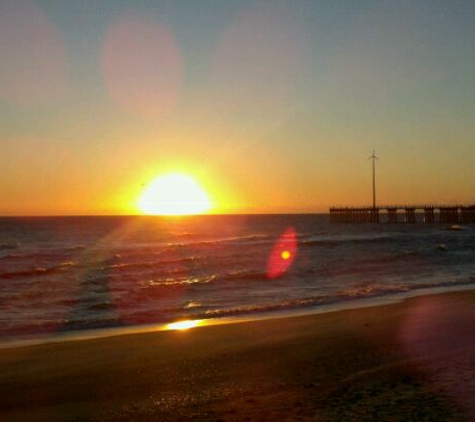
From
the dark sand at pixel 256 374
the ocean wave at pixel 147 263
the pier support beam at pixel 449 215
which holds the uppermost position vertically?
the pier support beam at pixel 449 215

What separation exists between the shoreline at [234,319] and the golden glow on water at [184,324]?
0.03 metres

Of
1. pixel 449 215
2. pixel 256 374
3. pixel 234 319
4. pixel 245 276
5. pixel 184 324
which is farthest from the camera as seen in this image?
pixel 449 215

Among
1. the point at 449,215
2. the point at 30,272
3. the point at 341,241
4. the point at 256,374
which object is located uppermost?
the point at 449,215

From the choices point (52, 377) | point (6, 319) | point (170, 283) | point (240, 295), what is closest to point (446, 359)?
point (52, 377)

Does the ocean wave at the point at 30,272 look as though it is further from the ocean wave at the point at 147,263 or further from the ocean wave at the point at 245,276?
the ocean wave at the point at 245,276

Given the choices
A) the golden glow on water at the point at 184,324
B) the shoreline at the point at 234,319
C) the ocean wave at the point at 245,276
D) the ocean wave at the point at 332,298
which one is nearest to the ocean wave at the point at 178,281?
the ocean wave at the point at 245,276

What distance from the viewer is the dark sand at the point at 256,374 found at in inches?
277

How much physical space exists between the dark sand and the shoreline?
2.55 ft

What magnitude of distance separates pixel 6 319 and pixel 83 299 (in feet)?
15.4

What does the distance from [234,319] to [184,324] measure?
1259mm

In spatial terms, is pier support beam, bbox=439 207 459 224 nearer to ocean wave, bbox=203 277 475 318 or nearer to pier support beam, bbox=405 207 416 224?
pier support beam, bbox=405 207 416 224

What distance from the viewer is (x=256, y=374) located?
8.91 metres

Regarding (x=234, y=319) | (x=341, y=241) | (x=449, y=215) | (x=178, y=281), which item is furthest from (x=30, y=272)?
(x=449, y=215)

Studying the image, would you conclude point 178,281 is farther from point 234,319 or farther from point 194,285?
point 234,319
